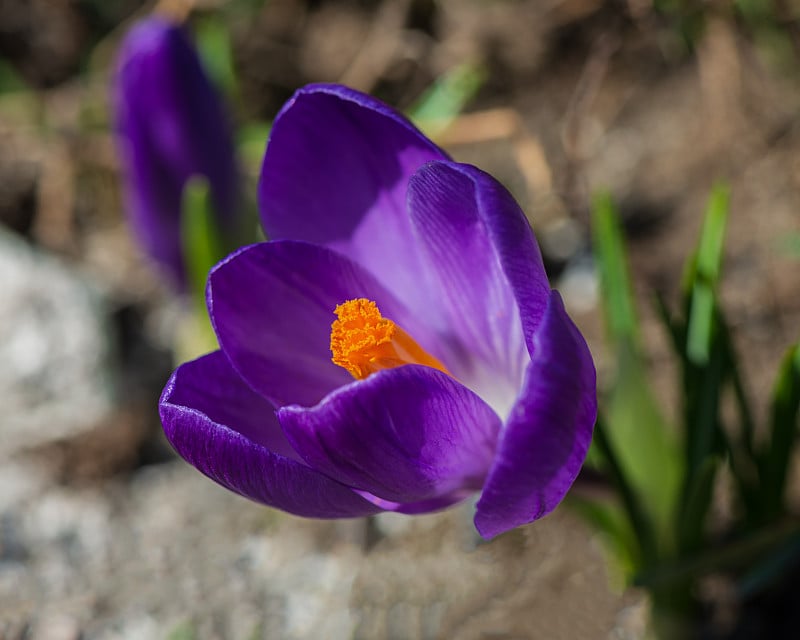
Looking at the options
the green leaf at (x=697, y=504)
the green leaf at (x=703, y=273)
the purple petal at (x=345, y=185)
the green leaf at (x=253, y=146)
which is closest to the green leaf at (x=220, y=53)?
the green leaf at (x=253, y=146)

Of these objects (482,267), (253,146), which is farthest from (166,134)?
(482,267)

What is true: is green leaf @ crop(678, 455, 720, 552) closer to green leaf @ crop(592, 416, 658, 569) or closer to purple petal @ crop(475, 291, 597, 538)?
green leaf @ crop(592, 416, 658, 569)

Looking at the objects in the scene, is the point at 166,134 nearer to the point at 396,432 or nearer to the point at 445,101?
the point at 445,101

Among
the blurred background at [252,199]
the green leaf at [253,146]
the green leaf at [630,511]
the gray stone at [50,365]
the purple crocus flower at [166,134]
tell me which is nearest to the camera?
the green leaf at [630,511]

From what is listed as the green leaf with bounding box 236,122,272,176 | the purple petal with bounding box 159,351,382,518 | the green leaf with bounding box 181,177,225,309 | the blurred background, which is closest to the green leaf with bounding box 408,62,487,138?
the blurred background

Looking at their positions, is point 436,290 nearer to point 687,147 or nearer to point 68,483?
point 68,483

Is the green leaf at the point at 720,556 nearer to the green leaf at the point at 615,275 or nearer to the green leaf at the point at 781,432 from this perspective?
the green leaf at the point at 781,432

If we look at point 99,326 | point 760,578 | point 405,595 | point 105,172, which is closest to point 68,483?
point 99,326
